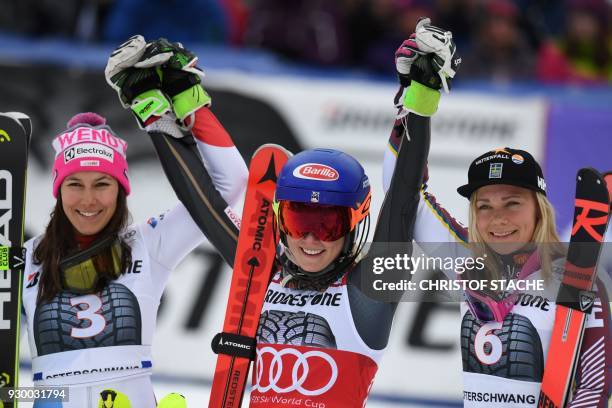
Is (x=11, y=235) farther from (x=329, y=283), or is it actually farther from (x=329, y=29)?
(x=329, y=29)

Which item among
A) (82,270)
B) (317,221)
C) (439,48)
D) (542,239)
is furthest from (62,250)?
(542,239)

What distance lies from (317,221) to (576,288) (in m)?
1.03

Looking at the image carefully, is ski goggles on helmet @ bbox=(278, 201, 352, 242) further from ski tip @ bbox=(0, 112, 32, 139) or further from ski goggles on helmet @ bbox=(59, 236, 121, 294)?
ski tip @ bbox=(0, 112, 32, 139)

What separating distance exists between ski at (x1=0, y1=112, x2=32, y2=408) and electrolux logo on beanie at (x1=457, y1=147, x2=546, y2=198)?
6.49 ft

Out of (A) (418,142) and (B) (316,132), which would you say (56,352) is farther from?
(B) (316,132)

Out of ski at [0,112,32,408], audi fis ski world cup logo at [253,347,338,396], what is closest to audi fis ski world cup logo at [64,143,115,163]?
ski at [0,112,32,408]

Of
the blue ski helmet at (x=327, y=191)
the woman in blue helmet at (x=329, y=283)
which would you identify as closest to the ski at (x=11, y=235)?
the woman in blue helmet at (x=329, y=283)

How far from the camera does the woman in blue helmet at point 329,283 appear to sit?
179 inches

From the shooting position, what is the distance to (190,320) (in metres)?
7.86

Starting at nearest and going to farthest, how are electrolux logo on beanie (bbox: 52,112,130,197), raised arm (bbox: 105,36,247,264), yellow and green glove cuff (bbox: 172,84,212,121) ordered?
electrolux logo on beanie (bbox: 52,112,130,197)
raised arm (bbox: 105,36,247,264)
yellow and green glove cuff (bbox: 172,84,212,121)

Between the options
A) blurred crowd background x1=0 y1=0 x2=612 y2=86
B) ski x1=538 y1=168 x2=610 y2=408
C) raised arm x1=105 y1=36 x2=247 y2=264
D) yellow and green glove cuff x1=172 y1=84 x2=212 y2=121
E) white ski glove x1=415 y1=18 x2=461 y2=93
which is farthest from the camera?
blurred crowd background x1=0 y1=0 x2=612 y2=86

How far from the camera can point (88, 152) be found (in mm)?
5023

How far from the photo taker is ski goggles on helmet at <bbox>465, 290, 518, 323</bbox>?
14.8ft

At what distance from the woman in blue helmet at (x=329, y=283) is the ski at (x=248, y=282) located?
0.16m
